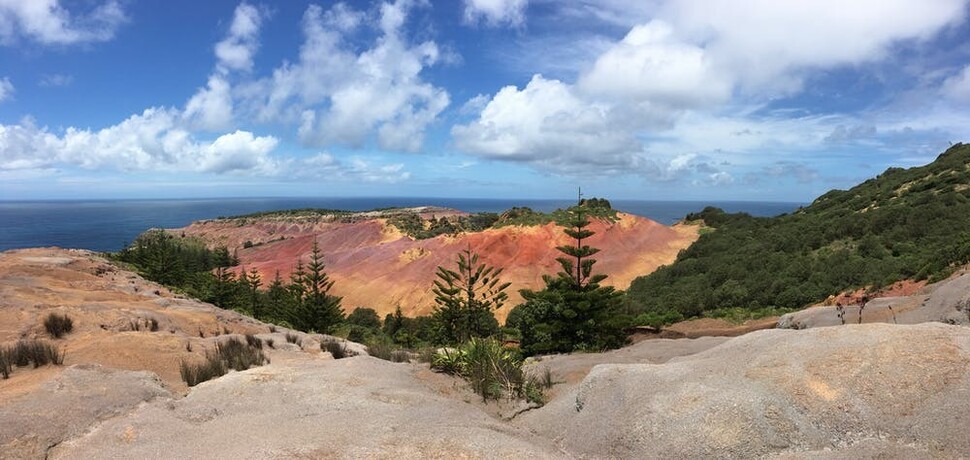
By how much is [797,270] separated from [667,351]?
1973 cm

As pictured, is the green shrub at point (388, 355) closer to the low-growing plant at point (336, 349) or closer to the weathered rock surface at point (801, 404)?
the low-growing plant at point (336, 349)

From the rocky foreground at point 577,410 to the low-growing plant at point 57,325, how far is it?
2807 millimetres

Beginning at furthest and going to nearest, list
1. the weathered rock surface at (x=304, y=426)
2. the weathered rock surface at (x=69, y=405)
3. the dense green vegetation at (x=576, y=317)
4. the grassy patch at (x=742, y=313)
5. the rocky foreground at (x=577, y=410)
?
1. the grassy patch at (x=742, y=313)
2. the dense green vegetation at (x=576, y=317)
3. the weathered rock surface at (x=69, y=405)
4. the weathered rock surface at (x=304, y=426)
5. the rocky foreground at (x=577, y=410)

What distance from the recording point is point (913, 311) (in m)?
A: 11.4

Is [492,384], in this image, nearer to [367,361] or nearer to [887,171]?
[367,361]

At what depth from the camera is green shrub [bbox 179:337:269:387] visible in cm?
789

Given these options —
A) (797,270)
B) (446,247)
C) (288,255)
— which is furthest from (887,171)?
(288,255)

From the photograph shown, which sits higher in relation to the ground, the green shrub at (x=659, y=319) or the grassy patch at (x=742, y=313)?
the grassy patch at (x=742, y=313)

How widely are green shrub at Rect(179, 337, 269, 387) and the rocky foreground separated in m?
0.28

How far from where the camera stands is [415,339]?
28797mm

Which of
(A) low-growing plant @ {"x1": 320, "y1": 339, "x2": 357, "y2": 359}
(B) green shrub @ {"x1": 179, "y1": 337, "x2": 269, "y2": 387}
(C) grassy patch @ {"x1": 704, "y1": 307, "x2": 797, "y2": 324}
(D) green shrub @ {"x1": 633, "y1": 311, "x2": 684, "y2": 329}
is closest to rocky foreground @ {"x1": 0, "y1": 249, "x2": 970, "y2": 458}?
(B) green shrub @ {"x1": 179, "y1": 337, "x2": 269, "y2": 387}

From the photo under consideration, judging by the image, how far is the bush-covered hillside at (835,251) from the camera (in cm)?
2347

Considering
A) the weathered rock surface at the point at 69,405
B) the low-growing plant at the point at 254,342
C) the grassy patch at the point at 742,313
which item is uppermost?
the weathered rock surface at the point at 69,405

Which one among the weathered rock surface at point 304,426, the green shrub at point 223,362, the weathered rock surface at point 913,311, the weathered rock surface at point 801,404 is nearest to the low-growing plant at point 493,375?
the weathered rock surface at point 304,426
